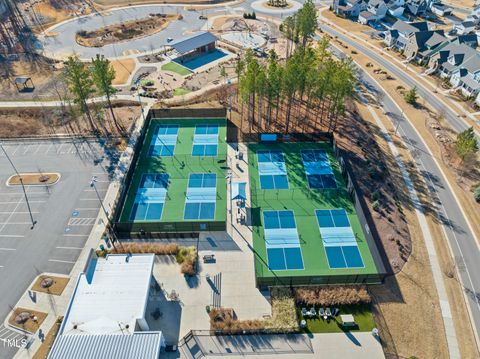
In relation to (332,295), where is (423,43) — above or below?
above

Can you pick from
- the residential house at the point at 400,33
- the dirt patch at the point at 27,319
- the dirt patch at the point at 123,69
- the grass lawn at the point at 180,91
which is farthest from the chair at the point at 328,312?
the residential house at the point at 400,33

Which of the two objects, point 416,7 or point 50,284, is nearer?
point 50,284

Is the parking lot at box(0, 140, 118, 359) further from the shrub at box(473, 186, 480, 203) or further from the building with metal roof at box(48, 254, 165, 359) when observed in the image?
the shrub at box(473, 186, 480, 203)

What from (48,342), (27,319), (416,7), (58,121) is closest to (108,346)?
(48,342)

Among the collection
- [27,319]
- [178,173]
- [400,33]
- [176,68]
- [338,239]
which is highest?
[400,33]

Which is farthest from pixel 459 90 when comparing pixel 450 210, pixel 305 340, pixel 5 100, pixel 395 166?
pixel 5 100

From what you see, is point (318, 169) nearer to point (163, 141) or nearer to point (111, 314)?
point (163, 141)

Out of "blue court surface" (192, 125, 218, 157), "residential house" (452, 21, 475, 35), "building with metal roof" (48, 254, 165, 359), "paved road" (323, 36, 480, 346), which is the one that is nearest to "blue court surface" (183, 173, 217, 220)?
"blue court surface" (192, 125, 218, 157)
